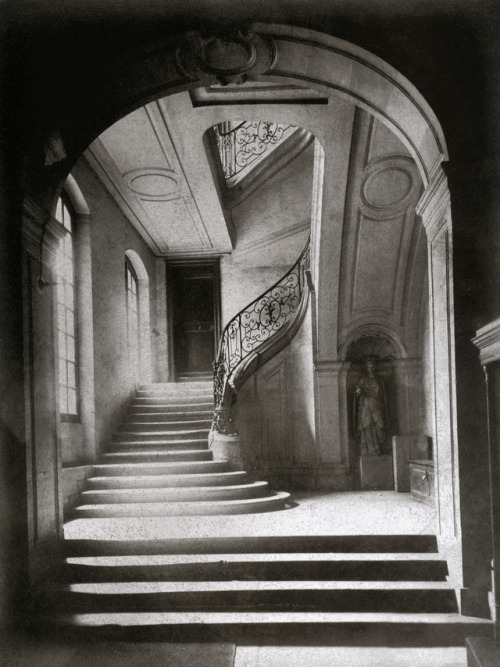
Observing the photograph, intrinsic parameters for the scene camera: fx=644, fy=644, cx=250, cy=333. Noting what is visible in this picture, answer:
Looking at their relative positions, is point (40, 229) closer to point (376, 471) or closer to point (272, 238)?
point (376, 471)

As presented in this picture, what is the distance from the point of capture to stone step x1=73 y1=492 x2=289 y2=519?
677cm

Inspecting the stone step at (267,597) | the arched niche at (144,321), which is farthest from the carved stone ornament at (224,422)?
the arched niche at (144,321)

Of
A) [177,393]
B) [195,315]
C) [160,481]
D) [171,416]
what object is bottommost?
[160,481]

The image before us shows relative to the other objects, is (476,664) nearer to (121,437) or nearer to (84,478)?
(84,478)

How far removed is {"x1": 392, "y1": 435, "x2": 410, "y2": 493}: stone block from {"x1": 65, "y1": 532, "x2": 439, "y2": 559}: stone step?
12.5ft

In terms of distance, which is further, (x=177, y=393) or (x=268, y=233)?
(x=268, y=233)

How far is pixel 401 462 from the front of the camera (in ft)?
30.2

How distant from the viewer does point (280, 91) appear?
22.0 feet

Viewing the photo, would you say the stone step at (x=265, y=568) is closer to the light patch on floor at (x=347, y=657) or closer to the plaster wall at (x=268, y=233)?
the light patch on floor at (x=347, y=657)

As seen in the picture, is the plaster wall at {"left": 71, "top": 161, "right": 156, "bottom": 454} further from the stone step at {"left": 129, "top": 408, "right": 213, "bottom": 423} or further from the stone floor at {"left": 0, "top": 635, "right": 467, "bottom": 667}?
the stone floor at {"left": 0, "top": 635, "right": 467, "bottom": 667}

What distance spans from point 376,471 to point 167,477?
11.6ft

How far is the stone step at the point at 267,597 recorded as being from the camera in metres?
4.76

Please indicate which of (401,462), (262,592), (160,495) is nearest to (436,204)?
(262,592)

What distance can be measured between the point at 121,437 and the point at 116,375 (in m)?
0.94
